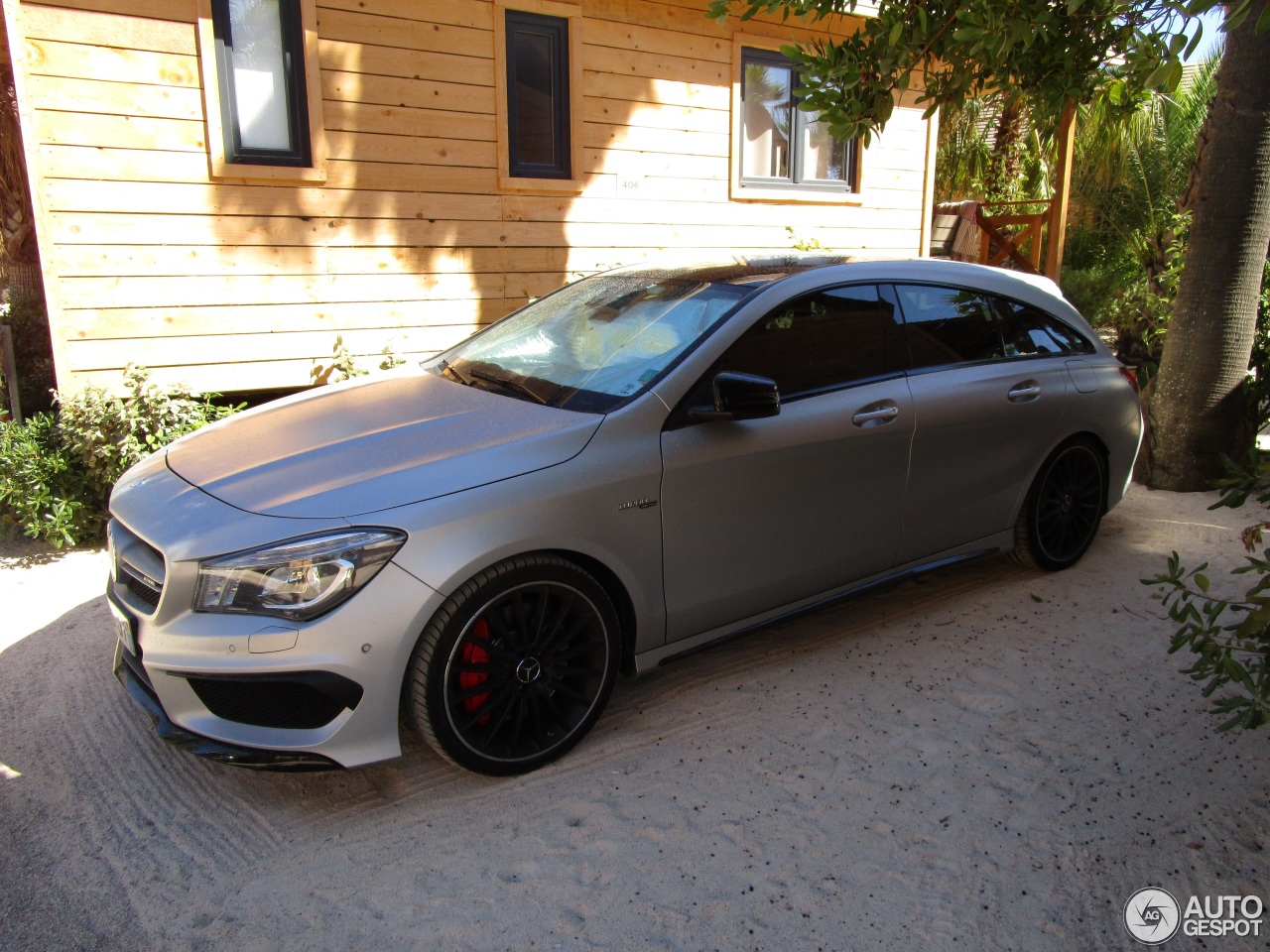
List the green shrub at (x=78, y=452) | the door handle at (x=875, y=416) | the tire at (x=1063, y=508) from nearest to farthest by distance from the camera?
the door handle at (x=875, y=416)
the tire at (x=1063, y=508)
the green shrub at (x=78, y=452)

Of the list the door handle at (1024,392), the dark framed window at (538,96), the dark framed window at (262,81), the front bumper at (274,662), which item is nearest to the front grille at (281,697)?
the front bumper at (274,662)

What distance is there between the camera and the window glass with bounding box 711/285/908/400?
11.9 feet


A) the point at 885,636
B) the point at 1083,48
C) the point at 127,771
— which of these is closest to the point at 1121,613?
the point at 885,636

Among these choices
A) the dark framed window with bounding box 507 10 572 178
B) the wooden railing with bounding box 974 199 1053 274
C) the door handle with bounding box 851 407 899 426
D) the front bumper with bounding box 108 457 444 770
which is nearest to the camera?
the front bumper with bounding box 108 457 444 770

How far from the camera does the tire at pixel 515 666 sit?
2.88 meters

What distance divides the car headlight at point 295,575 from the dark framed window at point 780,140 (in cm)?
696

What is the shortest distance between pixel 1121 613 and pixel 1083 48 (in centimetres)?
262

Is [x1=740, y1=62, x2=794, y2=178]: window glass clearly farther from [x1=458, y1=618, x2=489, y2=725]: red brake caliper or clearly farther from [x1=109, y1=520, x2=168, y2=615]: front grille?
[x1=109, y1=520, x2=168, y2=615]: front grille

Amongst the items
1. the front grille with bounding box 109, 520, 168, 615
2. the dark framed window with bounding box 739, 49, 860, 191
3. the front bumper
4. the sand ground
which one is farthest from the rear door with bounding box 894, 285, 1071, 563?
the dark framed window with bounding box 739, 49, 860, 191

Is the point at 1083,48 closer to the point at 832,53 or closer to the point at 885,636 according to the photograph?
the point at 832,53

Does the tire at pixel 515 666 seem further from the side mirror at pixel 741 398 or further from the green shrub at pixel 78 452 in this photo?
the green shrub at pixel 78 452

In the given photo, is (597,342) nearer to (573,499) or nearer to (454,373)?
(454,373)

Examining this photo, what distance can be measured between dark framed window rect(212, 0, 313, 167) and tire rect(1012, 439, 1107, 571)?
209 inches

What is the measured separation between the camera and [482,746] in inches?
120
